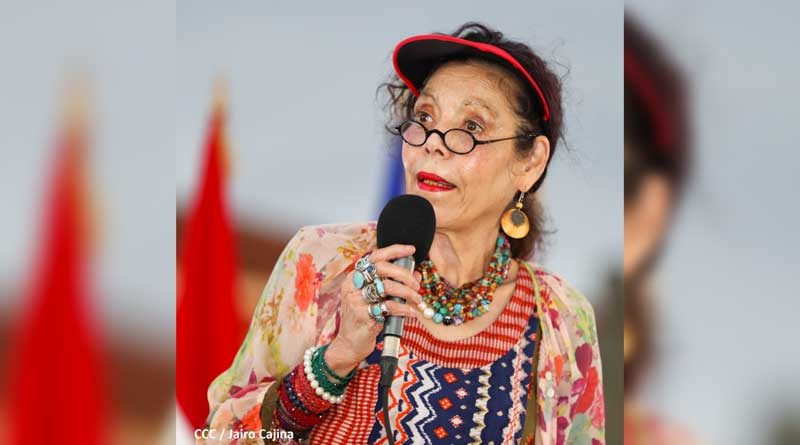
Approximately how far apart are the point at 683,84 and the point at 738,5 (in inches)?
11.9

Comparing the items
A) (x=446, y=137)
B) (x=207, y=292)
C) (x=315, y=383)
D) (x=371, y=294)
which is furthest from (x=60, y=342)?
(x=446, y=137)

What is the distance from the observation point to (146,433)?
2496mm

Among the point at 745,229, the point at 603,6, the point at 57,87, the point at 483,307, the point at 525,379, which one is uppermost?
the point at 603,6

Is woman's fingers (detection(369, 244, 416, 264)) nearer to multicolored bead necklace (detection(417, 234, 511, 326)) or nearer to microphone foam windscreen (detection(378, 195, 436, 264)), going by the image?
microphone foam windscreen (detection(378, 195, 436, 264))

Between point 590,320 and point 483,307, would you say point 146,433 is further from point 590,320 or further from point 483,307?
point 590,320

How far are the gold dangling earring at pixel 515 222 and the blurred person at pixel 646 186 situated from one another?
413 mm

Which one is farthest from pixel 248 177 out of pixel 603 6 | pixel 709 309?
pixel 709 309

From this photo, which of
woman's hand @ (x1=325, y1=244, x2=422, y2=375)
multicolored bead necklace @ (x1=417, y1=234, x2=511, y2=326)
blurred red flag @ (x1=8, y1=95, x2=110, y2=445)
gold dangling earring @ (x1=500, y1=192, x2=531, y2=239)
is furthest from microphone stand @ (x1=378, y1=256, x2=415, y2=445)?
blurred red flag @ (x1=8, y1=95, x2=110, y2=445)

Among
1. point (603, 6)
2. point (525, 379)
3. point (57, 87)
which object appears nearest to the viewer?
point (525, 379)

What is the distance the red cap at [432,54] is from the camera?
237 centimetres

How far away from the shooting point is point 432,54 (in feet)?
8.00

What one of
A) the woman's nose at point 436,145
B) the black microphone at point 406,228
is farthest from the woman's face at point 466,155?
the black microphone at point 406,228

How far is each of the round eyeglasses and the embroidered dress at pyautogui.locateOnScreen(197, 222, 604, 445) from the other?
24 centimetres

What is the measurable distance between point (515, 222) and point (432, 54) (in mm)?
472
